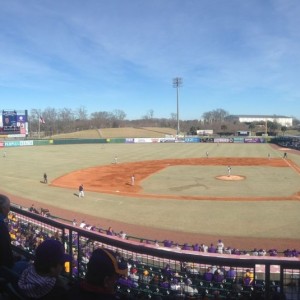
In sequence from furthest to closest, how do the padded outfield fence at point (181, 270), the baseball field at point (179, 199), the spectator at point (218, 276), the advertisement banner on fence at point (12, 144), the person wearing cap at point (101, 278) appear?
the advertisement banner on fence at point (12, 144), the baseball field at point (179, 199), the spectator at point (218, 276), the padded outfield fence at point (181, 270), the person wearing cap at point (101, 278)

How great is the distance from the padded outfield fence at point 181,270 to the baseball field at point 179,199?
15.0m

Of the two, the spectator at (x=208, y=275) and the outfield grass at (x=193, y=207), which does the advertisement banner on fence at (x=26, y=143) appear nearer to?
the outfield grass at (x=193, y=207)

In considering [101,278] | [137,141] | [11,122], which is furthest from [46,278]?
[137,141]

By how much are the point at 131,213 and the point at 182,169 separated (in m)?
25.2

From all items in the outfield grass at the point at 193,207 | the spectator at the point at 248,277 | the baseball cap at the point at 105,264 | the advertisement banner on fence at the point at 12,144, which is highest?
the baseball cap at the point at 105,264

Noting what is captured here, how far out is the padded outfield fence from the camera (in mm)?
3674

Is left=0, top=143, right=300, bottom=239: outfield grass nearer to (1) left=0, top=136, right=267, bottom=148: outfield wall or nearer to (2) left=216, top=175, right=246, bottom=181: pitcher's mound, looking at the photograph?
(2) left=216, top=175, right=246, bottom=181: pitcher's mound

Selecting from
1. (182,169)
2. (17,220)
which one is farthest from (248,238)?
(182,169)

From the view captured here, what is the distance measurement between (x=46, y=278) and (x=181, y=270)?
1.98 metres

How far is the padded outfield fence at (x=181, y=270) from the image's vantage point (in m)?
3.67

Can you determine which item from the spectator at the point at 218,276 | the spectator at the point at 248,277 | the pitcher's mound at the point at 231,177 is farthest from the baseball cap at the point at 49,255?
the pitcher's mound at the point at 231,177

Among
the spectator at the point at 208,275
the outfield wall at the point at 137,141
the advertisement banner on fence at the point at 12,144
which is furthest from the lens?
the outfield wall at the point at 137,141

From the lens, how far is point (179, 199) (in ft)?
98.4

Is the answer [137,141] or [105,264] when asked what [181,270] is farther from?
[137,141]
